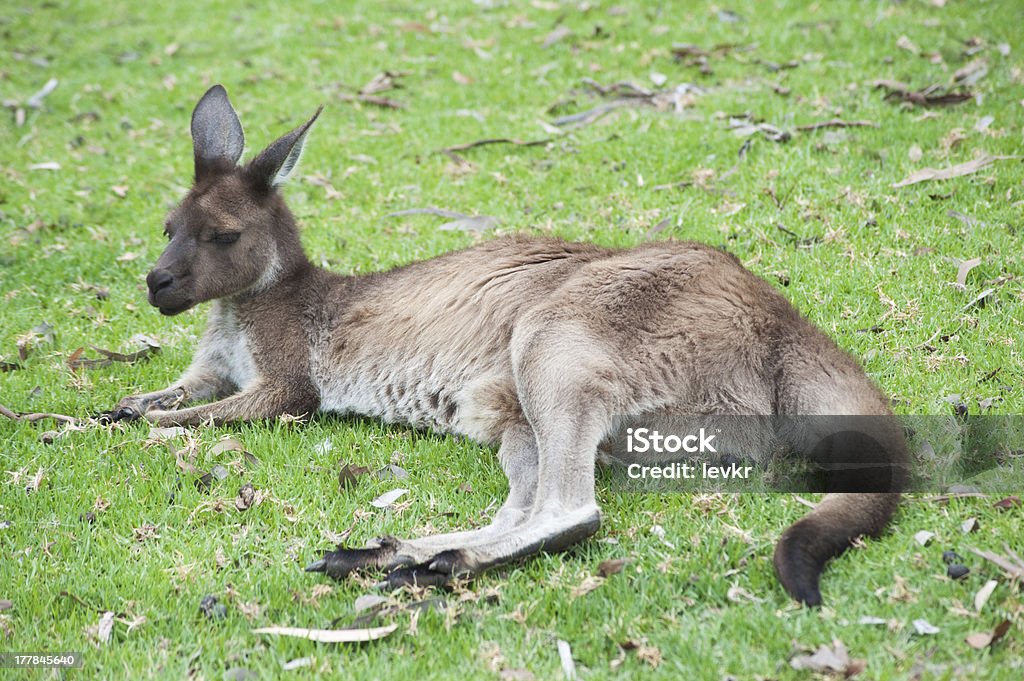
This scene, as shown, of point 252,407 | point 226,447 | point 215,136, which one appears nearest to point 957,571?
point 226,447

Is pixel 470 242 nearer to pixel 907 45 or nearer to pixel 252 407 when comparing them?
pixel 252 407

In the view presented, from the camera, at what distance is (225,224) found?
16.7ft

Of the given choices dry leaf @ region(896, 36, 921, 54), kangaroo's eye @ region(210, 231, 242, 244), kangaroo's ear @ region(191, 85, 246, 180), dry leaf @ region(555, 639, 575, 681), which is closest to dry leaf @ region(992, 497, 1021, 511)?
dry leaf @ region(555, 639, 575, 681)

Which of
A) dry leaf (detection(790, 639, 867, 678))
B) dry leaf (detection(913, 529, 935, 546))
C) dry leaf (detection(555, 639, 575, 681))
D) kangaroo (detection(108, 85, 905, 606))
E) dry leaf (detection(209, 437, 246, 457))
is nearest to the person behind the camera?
dry leaf (detection(790, 639, 867, 678))

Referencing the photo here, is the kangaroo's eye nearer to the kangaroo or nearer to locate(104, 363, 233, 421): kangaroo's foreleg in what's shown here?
the kangaroo

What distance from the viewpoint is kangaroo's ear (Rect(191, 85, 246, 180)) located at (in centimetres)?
530

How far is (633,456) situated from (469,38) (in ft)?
23.2

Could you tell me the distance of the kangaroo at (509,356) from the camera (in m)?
3.64

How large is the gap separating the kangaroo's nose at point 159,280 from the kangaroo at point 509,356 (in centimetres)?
1

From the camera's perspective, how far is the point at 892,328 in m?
5.05

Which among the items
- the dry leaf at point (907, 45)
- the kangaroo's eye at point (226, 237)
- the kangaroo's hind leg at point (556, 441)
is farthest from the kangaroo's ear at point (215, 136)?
the dry leaf at point (907, 45)

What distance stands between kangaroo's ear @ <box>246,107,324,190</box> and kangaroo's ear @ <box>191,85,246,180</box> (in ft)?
0.61

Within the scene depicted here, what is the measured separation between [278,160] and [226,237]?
47 centimetres

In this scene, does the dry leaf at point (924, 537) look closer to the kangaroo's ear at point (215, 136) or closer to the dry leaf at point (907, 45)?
the kangaroo's ear at point (215, 136)
